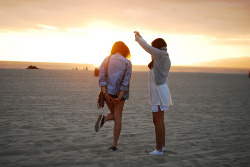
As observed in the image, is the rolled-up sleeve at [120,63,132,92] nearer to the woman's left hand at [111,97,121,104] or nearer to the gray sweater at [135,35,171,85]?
the woman's left hand at [111,97,121,104]

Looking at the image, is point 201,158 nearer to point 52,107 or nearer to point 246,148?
point 246,148

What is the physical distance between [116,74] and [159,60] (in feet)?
2.54

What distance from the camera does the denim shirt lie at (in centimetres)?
452

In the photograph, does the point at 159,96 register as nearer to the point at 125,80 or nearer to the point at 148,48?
the point at 125,80

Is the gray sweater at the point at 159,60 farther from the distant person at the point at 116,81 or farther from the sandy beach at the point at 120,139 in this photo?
the sandy beach at the point at 120,139

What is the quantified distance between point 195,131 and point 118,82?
2700 mm

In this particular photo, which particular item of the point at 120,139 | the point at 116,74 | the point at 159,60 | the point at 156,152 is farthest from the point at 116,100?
the point at 120,139

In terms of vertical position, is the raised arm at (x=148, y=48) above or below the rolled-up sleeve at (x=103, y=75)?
above

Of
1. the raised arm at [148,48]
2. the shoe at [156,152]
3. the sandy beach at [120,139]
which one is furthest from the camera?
the shoe at [156,152]

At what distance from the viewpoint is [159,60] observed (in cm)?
444

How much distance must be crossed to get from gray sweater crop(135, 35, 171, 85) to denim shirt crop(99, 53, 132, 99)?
0.44m

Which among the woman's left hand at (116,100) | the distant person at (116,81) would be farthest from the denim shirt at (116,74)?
the woman's left hand at (116,100)

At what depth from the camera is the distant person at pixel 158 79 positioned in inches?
173

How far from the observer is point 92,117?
7570mm
